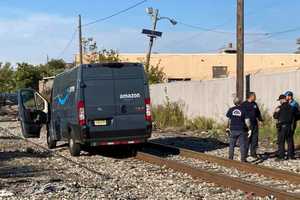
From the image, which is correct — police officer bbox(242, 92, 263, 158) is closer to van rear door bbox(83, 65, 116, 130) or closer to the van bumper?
the van bumper

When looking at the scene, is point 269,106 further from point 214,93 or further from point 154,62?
point 154,62

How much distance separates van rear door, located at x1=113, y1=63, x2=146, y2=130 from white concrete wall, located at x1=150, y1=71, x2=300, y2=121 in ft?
25.0

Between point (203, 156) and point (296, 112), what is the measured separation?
2.67 meters

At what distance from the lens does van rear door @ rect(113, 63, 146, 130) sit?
57.5 ft

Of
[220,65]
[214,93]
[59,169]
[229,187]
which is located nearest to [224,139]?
[214,93]

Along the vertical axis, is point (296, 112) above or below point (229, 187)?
above

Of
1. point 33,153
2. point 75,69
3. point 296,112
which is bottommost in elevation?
point 33,153

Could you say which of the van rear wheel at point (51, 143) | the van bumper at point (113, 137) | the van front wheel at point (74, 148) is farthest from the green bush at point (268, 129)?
the van rear wheel at point (51, 143)

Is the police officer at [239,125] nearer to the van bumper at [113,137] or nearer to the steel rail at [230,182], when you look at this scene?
the steel rail at [230,182]

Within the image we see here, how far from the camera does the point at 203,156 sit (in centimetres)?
1691

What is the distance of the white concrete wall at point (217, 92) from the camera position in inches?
957

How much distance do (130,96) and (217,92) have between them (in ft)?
42.9

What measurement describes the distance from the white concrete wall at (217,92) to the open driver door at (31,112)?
768 centimetres

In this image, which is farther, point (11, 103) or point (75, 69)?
point (11, 103)
